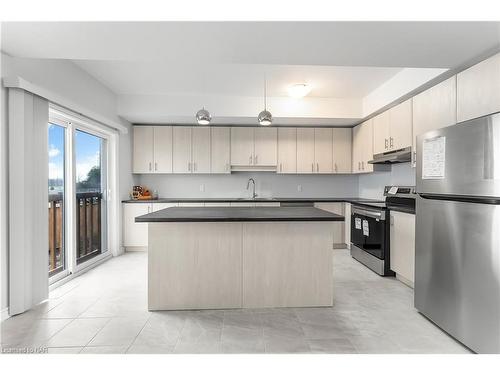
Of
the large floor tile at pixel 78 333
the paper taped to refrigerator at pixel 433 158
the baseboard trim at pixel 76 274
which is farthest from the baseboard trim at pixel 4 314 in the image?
the paper taped to refrigerator at pixel 433 158

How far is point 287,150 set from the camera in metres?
5.33

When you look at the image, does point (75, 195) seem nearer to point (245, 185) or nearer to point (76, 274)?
point (76, 274)

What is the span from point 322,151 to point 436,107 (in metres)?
2.47

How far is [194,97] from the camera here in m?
4.64

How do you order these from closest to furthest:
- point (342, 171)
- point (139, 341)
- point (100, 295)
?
point (139, 341) → point (100, 295) → point (342, 171)

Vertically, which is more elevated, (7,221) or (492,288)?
(7,221)

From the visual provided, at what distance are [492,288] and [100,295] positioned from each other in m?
3.40

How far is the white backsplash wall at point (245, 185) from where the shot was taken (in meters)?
5.59

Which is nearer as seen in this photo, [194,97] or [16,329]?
[16,329]

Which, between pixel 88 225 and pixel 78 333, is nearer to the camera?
pixel 78 333

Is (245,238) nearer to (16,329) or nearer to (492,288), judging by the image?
(492,288)

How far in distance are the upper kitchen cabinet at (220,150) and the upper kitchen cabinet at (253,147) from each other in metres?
0.09

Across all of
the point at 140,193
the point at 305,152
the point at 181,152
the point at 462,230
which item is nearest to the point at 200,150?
the point at 181,152
